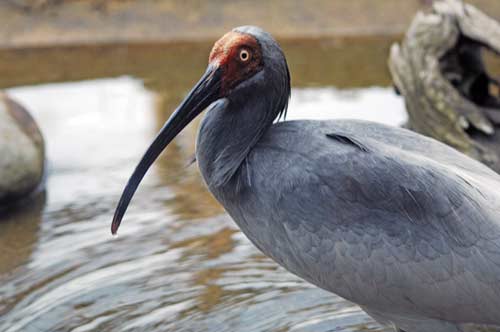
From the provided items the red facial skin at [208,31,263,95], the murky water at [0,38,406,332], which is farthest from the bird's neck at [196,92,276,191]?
the murky water at [0,38,406,332]

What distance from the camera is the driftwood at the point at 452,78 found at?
5.99m

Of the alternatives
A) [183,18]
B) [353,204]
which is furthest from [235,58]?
[183,18]

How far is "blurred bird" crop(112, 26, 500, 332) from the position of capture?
3.65 metres

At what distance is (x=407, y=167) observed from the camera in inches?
146

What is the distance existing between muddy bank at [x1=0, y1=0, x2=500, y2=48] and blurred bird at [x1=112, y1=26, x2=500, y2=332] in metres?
6.99

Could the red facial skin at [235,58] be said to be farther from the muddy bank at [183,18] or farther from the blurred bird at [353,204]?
the muddy bank at [183,18]

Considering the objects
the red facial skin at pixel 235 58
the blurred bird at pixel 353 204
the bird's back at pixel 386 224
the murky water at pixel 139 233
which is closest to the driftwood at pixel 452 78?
the murky water at pixel 139 233

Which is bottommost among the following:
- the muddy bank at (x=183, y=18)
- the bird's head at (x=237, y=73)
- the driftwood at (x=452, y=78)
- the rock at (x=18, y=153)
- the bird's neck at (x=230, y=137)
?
the muddy bank at (x=183, y=18)

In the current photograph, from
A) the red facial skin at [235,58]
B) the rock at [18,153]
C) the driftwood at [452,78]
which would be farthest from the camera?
the rock at [18,153]

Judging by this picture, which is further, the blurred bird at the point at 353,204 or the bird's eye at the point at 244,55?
the bird's eye at the point at 244,55

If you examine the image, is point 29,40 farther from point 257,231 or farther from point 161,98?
point 257,231

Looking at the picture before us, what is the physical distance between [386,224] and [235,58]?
939mm

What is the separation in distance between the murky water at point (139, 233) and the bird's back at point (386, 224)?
761mm

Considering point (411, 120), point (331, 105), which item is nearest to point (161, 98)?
point (331, 105)
